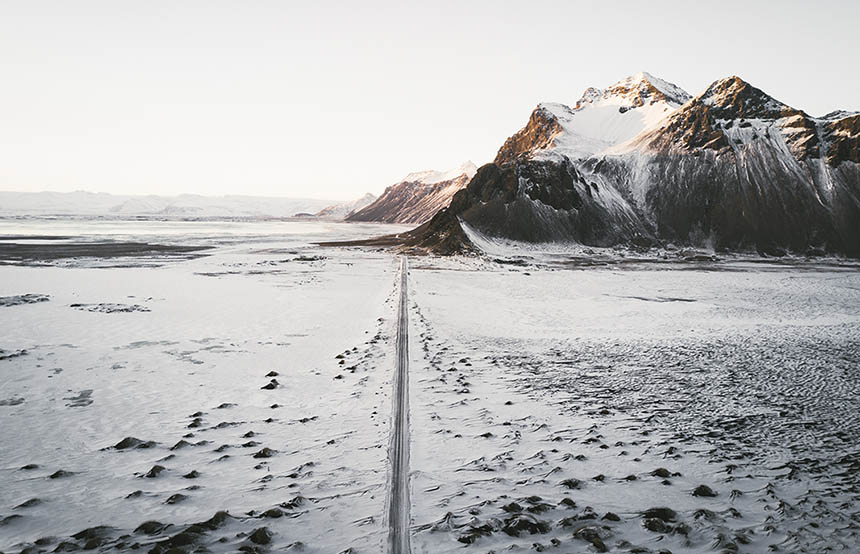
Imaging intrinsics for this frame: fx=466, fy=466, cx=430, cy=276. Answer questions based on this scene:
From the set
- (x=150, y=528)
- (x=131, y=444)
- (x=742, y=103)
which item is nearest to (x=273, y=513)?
(x=150, y=528)

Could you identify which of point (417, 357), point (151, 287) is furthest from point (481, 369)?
point (151, 287)

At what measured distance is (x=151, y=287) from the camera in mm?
31531

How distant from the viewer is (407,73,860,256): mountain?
90500mm

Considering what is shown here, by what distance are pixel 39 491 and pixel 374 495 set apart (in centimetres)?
535

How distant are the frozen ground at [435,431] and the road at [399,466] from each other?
186 mm

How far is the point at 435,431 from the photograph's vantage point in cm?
1000

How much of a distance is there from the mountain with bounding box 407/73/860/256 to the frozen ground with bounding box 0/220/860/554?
56.2 metres

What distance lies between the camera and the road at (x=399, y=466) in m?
6.36

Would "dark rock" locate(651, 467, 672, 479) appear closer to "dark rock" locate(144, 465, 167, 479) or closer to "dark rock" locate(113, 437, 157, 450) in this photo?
"dark rock" locate(144, 465, 167, 479)

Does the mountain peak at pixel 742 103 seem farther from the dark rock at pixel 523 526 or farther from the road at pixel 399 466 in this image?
the dark rock at pixel 523 526

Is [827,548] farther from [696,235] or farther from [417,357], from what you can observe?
[696,235]

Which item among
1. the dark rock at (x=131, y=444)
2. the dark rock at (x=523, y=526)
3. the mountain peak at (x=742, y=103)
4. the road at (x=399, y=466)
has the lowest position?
the dark rock at (x=131, y=444)

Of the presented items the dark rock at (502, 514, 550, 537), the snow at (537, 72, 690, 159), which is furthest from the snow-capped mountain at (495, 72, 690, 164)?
the dark rock at (502, 514, 550, 537)

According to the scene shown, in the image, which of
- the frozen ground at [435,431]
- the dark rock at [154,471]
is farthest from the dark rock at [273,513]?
the dark rock at [154,471]
